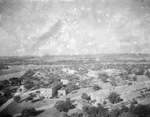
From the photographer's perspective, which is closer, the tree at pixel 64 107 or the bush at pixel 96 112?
the bush at pixel 96 112

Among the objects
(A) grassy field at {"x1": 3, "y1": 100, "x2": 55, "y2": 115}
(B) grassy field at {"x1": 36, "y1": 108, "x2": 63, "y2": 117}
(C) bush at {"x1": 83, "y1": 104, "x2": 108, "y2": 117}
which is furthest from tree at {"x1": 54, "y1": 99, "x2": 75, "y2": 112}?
(A) grassy field at {"x1": 3, "y1": 100, "x2": 55, "y2": 115}

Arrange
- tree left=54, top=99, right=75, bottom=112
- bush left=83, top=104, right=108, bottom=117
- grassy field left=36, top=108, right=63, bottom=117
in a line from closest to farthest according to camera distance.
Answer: bush left=83, top=104, right=108, bottom=117
grassy field left=36, top=108, right=63, bottom=117
tree left=54, top=99, right=75, bottom=112

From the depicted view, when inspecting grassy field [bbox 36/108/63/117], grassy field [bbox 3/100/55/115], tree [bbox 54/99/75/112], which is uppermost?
tree [bbox 54/99/75/112]

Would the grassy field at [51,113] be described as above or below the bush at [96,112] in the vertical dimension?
below

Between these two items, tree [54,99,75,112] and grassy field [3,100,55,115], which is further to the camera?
grassy field [3,100,55,115]

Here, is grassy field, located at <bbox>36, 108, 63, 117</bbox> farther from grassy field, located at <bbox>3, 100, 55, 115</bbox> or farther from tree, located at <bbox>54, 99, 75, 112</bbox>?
grassy field, located at <bbox>3, 100, 55, 115</bbox>

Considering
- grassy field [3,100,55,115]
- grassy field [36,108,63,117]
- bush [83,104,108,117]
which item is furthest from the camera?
grassy field [3,100,55,115]

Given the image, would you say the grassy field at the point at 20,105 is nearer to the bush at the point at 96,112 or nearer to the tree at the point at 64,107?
the tree at the point at 64,107

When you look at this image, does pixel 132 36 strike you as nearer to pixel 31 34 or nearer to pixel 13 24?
pixel 31 34

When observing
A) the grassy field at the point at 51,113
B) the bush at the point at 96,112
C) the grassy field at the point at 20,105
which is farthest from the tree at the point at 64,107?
the grassy field at the point at 20,105

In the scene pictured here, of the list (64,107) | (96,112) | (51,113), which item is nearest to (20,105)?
(51,113)

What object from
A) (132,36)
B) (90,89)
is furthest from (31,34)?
(90,89)
